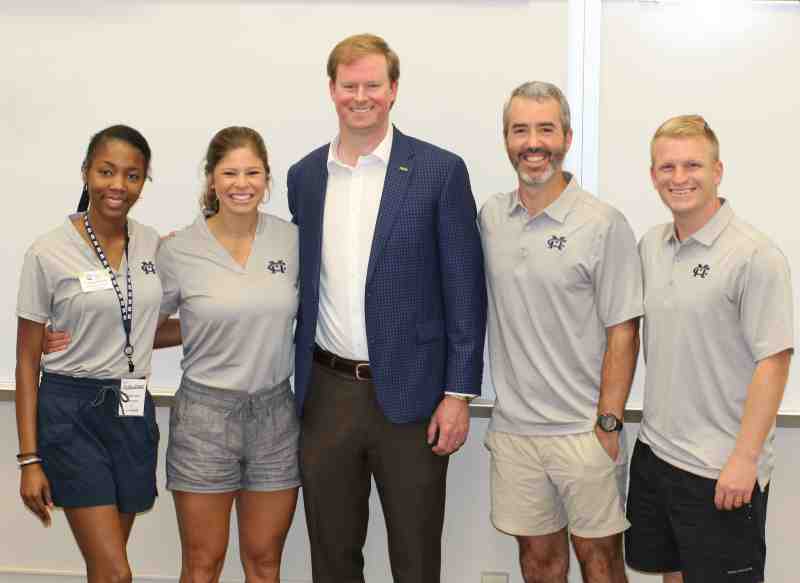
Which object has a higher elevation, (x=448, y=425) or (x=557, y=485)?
(x=448, y=425)

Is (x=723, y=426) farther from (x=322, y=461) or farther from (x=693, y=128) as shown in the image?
(x=322, y=461)

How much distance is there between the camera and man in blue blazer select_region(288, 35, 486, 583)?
2.58 metres

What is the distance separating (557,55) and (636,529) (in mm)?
1603

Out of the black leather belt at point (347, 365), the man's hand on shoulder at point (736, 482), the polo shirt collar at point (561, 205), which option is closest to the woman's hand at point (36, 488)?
the black leather belt at point (347, 365)

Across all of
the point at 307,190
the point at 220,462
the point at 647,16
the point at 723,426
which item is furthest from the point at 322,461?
the point at 647,16

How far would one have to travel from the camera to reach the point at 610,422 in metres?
2.58

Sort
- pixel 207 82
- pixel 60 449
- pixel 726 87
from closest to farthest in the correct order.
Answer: pixel 60 449 < pixel 726 87 < pixel 207 82

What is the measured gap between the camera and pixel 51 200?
3.37 metres

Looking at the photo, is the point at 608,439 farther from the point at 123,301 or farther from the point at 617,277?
the point at 123,301

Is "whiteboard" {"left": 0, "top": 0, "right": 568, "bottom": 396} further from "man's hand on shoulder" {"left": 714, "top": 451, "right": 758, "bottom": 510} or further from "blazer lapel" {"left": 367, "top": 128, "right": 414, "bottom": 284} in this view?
"man's hand on shoulder" {"left": 714, "top": 451, "right": 758, "bottom": 510}

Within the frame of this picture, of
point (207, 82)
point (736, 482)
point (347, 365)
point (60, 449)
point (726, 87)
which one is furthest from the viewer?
point (207, 82)

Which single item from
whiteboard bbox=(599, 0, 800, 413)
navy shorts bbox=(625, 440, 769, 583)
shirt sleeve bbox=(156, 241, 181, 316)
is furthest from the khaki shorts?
shirt sleeve bbox=(156, 241, 181, 316)

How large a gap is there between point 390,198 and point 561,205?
0.49 meters

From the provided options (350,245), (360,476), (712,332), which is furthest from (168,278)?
(712,332)
